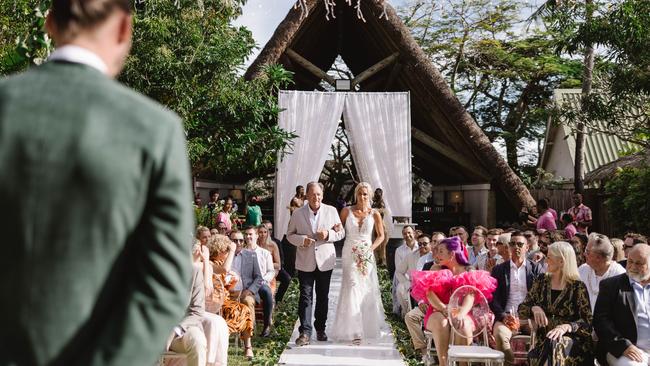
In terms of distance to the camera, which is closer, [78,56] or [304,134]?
[78,56]

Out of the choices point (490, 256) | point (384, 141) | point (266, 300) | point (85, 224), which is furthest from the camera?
point (384, 141)

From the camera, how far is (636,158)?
54.7ft

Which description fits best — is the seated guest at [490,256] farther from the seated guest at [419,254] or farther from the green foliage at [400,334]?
the green foliage at [400,334]

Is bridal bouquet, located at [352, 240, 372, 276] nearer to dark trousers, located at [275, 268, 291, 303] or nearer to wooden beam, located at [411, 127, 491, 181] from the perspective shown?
dark trousers, located at [275, 268, 291, 303]

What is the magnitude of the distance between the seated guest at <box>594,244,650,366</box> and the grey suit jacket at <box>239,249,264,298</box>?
12.7ft

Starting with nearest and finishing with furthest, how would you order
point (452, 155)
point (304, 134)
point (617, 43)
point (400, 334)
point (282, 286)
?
point (400, 334) < point (282, 286) < point (617, 43) < point (304, 134) < point (452, 155)

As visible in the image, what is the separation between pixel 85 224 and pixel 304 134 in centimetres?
1404

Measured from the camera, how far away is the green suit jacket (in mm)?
1242

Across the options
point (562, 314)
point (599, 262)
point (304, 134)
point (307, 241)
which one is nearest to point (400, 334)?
point (307, 241)

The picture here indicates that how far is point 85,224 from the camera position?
49.2 inches

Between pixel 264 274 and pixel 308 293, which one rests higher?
pixel 264 274

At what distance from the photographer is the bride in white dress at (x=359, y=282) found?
767 centimetres

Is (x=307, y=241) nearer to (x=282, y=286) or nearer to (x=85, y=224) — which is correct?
(x=282, y=286)

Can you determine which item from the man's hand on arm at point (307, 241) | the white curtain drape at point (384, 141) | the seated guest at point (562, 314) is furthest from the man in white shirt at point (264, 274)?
the white curtain drape at point (384, 141)
